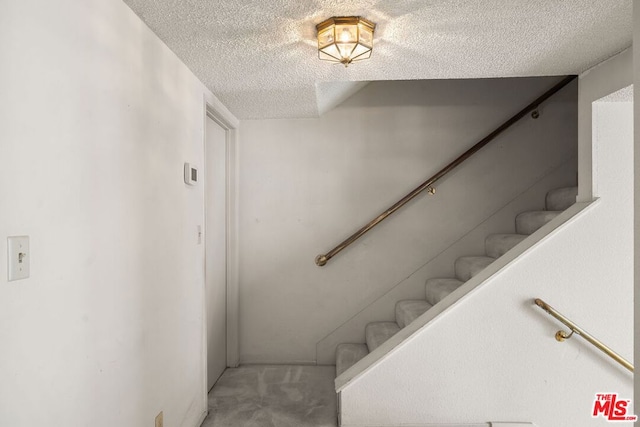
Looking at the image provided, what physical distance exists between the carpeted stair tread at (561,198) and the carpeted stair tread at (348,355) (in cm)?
172

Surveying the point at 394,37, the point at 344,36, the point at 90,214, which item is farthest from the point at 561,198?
the point at 90,214

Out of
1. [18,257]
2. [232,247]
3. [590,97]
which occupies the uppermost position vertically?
[590,97]

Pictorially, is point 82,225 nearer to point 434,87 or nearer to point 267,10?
point 267,10

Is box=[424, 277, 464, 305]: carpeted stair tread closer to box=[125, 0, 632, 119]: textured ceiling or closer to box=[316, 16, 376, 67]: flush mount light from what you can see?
box=[125, 0, 632, 119]: textured ceiling

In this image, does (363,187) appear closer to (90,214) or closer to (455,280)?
(455,280)

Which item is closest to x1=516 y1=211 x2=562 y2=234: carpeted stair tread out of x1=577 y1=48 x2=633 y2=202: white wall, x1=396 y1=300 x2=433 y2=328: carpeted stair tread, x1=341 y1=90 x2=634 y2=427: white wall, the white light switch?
x1=577 y1=48 x2=633 y2=202: white wall

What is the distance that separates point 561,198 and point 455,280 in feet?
3.03

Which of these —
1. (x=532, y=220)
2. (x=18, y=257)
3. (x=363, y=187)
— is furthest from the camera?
(x=363, y=187)

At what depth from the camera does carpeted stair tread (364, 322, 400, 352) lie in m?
2.84

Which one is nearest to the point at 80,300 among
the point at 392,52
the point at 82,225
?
the point at 82,225

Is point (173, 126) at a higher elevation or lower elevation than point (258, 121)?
lower

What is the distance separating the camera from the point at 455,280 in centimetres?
309

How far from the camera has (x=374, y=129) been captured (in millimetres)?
3307

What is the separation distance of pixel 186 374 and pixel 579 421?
2134 millimetres
